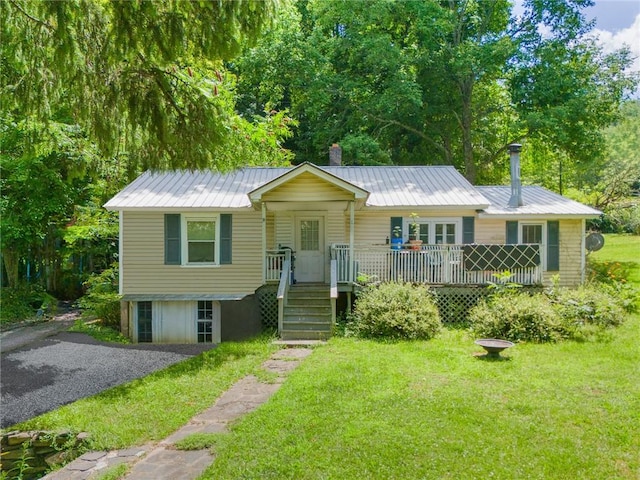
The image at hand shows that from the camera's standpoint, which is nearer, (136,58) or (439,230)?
(136,58)

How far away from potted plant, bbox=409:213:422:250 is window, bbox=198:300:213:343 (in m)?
5.88

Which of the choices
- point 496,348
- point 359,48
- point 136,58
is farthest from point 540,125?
point 136,58

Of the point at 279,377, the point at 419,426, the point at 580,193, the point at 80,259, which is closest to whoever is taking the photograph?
the point at 419,426

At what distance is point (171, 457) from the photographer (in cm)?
523

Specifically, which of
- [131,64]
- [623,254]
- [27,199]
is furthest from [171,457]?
[623,254]

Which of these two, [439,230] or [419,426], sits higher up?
[439,230]

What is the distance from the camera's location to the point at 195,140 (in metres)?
6.37

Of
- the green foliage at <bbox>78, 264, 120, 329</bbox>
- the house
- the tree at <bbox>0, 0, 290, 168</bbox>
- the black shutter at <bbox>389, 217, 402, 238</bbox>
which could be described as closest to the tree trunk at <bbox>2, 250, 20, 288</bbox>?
the green foliage at <bbox>78, 264, 120, 329</bbox>

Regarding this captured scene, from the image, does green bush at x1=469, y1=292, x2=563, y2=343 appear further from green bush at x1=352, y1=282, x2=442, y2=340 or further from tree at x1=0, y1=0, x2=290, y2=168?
tree at x1=0, y1=0, x2=290, y2=168

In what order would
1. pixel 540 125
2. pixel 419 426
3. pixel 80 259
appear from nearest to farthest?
1. pixel 419 426
2. pixel 80 259
3. pixel 540 125

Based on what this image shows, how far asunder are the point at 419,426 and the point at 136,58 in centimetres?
560

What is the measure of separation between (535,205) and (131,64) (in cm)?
1273

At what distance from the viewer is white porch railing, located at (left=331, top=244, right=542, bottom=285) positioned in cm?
1253

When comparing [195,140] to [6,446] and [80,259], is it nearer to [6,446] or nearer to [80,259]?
[6,446]
